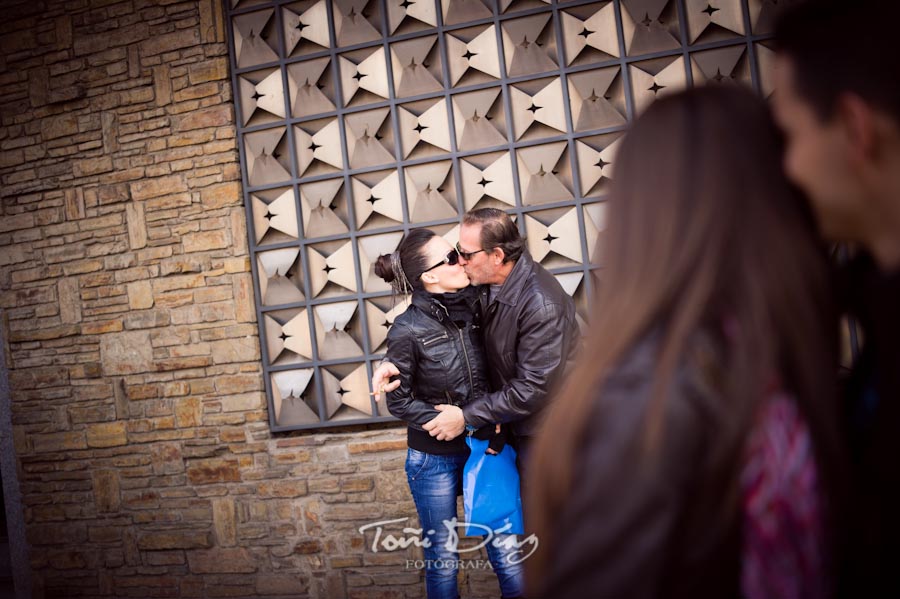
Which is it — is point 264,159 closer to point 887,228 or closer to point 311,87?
point 311,87

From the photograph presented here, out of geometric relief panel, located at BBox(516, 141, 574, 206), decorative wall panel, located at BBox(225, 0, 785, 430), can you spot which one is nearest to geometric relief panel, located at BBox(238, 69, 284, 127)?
decorative wall panel, located at BBox(225, 0, 785, 430)

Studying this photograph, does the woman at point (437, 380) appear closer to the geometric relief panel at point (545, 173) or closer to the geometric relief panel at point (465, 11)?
the geometric relief panel at point (545, 173)

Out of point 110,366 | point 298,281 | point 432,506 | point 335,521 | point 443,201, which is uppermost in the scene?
point 443,201

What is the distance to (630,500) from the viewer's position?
77 centimetres

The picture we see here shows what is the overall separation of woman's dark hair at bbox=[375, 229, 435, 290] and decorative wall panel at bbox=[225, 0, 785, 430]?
0.79 metres

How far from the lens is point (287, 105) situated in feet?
14.6

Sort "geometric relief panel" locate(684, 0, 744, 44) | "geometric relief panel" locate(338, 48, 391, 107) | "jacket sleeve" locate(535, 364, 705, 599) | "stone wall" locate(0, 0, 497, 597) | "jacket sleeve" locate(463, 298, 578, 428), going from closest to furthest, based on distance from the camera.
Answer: "jacket sleeve" locate(535, 364, 705, 599) → "jacket sleeve" locate(463, 298, 578, 428) → "geometric relief panel" locate(684, 0, 744, 44) → "geometric relief panel" locate(338, 48, 391, 107) → "stone wall" locate(0, 0, 497, 597)

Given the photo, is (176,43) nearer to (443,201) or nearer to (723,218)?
(443,201)

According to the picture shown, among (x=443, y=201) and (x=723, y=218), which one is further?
(x=443, y=201)

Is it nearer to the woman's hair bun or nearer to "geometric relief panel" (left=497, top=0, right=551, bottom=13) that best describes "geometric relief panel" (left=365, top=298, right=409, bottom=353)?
the woman's hair bun

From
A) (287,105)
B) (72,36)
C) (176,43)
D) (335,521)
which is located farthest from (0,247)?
(335,521)

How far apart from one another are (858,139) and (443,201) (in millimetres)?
3458

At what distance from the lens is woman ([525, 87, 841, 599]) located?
2.58ft

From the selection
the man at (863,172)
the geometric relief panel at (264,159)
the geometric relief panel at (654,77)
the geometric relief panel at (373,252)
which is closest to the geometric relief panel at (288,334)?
the geometric relief panel at (373,252)
